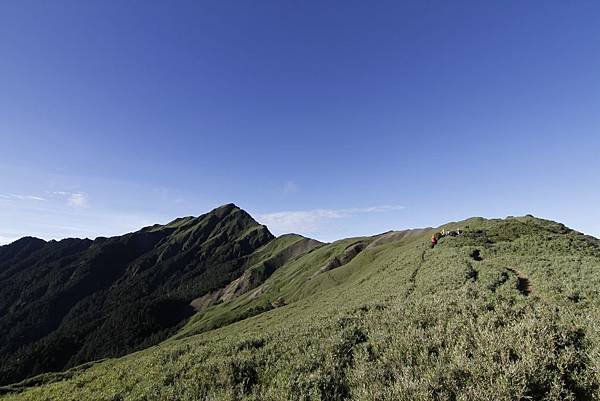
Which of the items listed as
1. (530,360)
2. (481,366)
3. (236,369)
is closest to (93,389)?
(236,369)

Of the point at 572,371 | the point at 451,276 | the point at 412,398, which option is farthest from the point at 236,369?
the point at 451,276

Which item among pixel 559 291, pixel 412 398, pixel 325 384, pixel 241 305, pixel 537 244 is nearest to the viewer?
pixel 412 398

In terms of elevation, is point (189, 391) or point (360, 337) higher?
point (360, 337)

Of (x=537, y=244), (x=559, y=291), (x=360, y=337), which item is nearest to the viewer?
(x=360, y=337)

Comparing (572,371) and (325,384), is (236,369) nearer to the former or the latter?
(325,384)

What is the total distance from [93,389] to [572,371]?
16.3m

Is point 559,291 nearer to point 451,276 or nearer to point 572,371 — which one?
point 451,276

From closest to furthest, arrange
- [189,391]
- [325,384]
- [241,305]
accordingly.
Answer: [325,384] < [189,391] < [241,305]

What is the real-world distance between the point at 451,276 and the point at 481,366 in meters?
23.4

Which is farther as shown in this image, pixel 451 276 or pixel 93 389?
pixel 451 276

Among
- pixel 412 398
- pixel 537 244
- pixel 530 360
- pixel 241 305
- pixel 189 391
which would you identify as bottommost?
pixel 241 305

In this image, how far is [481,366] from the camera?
25.2ft

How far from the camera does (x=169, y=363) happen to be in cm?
1366

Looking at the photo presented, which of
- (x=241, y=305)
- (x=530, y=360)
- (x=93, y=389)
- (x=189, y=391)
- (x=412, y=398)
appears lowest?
(x=241, y=305)
